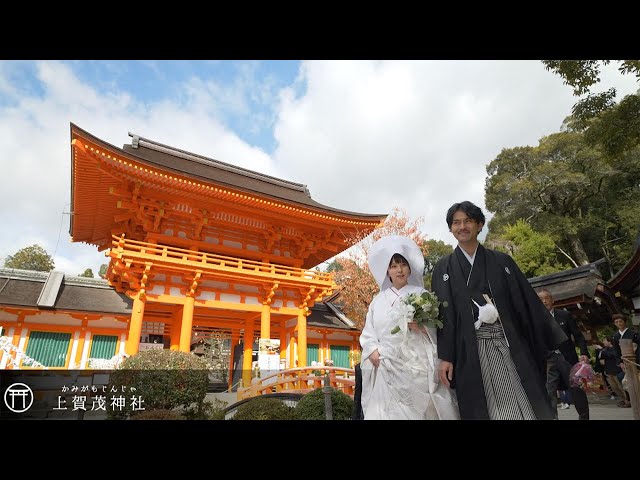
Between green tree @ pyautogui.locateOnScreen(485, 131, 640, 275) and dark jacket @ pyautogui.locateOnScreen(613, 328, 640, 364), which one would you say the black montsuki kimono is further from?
green tree @ pyautogui.locateOnScreen(485, 131, 640, 275)

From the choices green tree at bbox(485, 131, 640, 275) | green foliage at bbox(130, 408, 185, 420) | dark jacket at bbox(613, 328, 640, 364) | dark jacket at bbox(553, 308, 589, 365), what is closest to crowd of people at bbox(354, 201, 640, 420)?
dark jacket at bbox(553, 308, 589, 365)

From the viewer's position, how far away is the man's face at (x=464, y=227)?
2.44m

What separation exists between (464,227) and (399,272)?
0.52 meters

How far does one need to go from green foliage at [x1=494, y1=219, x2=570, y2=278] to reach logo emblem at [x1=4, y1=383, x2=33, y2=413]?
4.92 metres

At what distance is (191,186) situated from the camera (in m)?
7.49

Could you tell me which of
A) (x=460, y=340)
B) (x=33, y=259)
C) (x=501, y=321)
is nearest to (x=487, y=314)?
(x=501, y=321)

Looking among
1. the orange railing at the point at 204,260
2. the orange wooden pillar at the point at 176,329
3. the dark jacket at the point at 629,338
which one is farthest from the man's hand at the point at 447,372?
the orange wooden pillar at the point at 176,329

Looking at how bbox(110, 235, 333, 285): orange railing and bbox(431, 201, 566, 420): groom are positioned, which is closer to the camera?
bbox(431, 201, 566, 420): groom

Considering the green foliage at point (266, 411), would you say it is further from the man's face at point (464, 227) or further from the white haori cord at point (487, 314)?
the man's face at point (464, 227)

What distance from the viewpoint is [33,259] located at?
1362 cm

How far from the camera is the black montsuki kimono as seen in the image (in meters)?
2.14

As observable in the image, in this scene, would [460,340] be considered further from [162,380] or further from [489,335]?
[162,380]
